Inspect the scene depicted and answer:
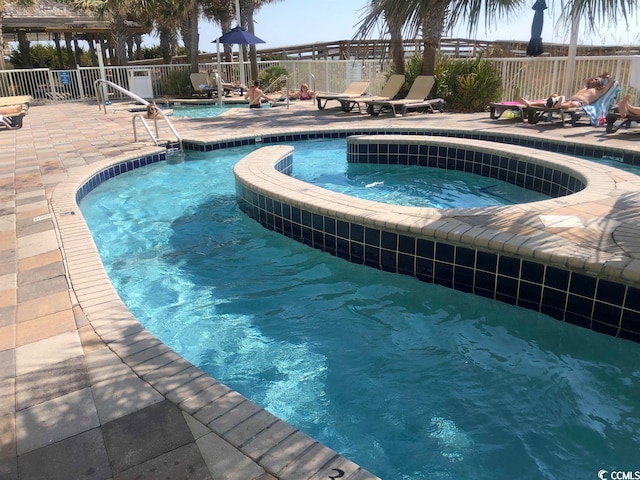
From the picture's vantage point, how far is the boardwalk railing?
39.9 feet

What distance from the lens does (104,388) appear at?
7.82 ft

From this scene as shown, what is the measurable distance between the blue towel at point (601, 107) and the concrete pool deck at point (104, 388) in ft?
18.1

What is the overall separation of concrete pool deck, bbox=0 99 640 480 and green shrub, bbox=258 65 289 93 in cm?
1660

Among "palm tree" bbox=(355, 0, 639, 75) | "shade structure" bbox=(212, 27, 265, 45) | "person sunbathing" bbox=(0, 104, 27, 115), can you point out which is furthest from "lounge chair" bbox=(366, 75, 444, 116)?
"person sunbathing" bbox=(0, 104, 27, 115)

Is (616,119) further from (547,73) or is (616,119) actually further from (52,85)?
(52,85)

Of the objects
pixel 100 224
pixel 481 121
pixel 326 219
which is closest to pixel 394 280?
pixel 326 219

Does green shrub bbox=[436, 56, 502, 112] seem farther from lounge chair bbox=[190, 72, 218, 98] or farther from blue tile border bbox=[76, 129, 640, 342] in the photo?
lounge chair bbox=[190, 72, 218, 98]

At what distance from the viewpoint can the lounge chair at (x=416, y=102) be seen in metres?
12.3

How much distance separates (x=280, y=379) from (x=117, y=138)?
28.2 feet

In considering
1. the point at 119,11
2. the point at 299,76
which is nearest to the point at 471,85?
the point at 299,76

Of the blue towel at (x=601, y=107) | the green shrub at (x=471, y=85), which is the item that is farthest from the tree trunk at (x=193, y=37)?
the blue towel at (x=601, y=107)

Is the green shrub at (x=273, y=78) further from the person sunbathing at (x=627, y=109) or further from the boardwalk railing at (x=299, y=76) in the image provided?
the person sunbathing at (x=627, y=109)

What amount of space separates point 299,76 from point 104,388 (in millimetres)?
19579

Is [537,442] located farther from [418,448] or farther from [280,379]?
[280,379]
